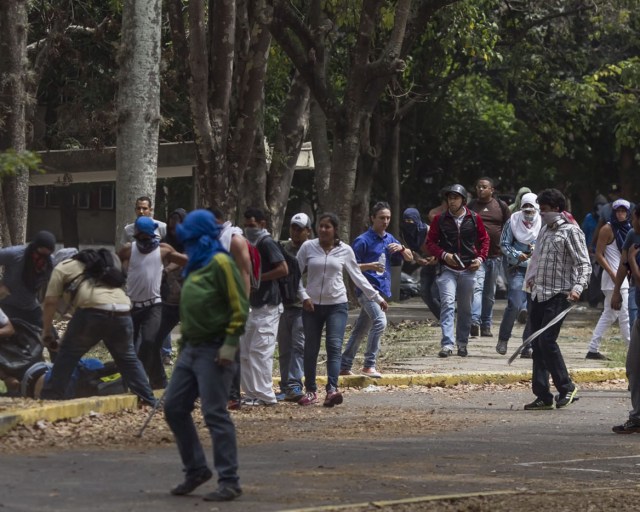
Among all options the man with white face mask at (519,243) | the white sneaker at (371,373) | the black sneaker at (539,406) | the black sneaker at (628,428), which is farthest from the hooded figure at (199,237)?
the man with white face mask at (519,243)

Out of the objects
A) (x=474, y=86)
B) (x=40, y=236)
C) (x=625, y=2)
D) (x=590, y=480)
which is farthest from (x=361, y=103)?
(x=474, y=86)

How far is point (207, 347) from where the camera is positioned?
8.18 metres

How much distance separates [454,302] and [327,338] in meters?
3.89

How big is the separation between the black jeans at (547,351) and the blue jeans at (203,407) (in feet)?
15.9

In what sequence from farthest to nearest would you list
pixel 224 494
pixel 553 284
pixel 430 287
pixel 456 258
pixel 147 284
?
pixel 430 287 → pixel 456 258 → pixel 553 284 → pixel 147 284 → pixel 224 494

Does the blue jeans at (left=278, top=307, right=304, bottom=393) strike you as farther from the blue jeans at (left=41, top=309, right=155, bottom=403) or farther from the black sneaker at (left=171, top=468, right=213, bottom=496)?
the black sneaker at (left=171, top=468, right=213, bottom=496)

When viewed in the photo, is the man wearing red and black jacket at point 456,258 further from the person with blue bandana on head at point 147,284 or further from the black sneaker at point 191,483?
the black sneaker at point 191,483

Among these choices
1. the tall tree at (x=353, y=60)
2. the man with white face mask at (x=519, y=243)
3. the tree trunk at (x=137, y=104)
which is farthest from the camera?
the tall tree at (x=353, y=60)

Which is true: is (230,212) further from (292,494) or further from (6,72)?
(292,494)

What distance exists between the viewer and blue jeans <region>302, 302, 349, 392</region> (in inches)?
514

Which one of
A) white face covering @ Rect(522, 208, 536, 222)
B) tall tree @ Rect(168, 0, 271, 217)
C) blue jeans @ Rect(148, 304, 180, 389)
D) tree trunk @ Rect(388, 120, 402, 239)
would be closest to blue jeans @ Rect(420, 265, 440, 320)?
white face covering @ Rect(522, 208, 536, 222)

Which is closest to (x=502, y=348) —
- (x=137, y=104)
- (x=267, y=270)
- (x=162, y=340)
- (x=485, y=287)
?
(x=485, y=287)

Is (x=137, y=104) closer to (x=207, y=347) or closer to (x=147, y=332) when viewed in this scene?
(x=147, y=332)

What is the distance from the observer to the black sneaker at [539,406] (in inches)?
508
